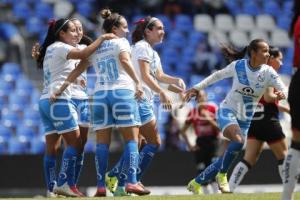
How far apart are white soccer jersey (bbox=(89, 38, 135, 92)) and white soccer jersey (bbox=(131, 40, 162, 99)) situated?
1.57 feet

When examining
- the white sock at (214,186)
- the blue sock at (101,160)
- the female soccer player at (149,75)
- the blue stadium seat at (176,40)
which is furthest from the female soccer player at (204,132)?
the blue stadium seat at (176,40)

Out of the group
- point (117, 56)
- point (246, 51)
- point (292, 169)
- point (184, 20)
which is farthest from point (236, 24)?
point (292, 169)

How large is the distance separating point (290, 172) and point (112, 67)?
2.92 meters

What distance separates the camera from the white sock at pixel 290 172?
7.34 metres

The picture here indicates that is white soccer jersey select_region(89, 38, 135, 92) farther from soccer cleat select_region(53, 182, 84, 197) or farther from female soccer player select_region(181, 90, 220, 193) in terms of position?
female soccer player select_region(181, 90, 220, 193)

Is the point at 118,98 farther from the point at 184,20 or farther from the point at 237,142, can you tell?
the point at 184,20

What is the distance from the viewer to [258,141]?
11.2 meters

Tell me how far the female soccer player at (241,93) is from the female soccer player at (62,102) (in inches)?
57.9

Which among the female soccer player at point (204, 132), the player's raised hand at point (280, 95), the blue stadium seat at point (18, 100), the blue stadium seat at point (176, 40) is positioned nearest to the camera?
the player's raised hand at point (280, 95)

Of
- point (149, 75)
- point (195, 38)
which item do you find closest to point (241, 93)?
point (149, 75)

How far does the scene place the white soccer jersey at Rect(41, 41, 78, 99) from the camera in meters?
9.82

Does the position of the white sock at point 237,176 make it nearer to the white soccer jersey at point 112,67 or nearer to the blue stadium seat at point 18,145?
the white soccer jersey at point 112,67

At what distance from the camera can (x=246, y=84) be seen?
416 inches

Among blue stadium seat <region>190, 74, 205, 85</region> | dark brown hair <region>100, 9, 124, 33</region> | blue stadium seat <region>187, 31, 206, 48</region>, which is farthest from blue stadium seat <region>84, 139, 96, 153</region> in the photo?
dark brown hair <region>100, 9, 124, 33</region>
